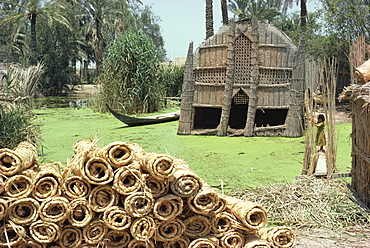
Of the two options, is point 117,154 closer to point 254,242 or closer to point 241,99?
point 254,242

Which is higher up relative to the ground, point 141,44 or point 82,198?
point 141,44

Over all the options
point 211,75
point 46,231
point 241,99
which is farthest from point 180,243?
point 241,99

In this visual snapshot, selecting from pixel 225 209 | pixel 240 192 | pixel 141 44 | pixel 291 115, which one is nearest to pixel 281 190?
pixel 240 192

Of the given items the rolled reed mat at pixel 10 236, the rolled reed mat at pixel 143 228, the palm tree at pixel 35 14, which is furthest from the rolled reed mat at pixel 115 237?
the palm tree at pixel 35 14

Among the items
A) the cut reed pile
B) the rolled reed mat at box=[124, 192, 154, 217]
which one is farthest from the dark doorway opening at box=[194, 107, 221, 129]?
the rolled reed mat at box=[124, 192, 154, 217]

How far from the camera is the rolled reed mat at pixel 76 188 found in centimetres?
289

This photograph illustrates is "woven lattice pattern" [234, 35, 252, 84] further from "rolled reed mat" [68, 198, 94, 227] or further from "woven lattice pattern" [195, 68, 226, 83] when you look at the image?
"rolled reed mat" [68, 198, 94, 227]

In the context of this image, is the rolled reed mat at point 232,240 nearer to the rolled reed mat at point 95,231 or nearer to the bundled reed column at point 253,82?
the rolled reed mat at point 95,231

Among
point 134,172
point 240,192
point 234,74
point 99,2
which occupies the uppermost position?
point 99,2

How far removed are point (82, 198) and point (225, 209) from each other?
3.52 feet

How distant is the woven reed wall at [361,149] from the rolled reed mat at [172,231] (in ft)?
6.94

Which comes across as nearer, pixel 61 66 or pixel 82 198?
pixel 82 198

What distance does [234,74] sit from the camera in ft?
29.7

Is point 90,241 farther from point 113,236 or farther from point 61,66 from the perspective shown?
point 61,66
